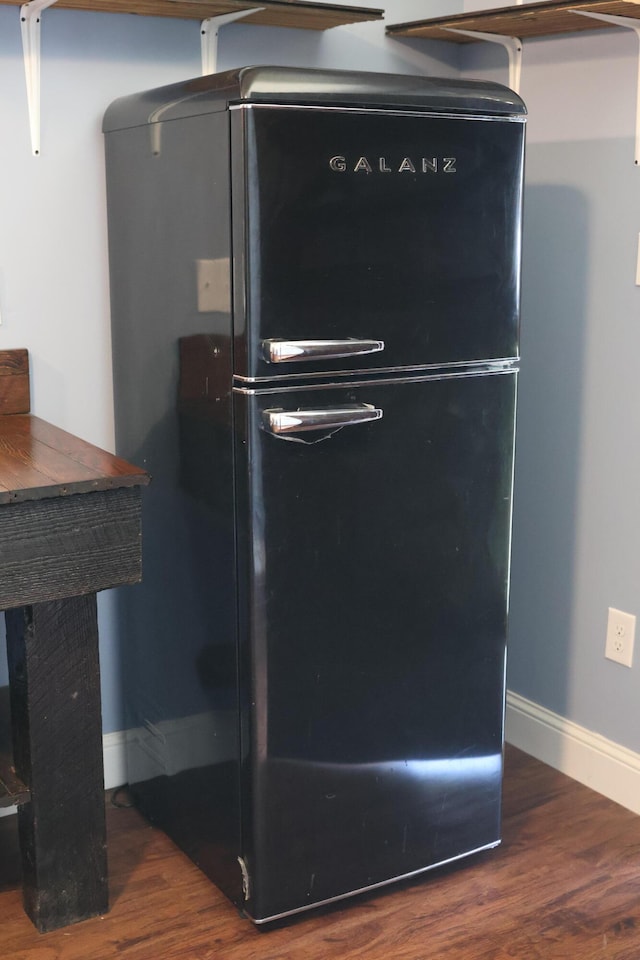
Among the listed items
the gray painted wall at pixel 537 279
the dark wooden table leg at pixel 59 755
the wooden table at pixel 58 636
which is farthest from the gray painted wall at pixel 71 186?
the dark wooden table leg at pixel 59 755

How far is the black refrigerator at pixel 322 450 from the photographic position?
178 centimetres

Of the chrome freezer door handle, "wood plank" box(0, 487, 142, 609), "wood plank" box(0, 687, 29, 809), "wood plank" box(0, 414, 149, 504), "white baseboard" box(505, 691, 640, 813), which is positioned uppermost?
the chrome freezer door handle

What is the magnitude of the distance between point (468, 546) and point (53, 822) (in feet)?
2.90

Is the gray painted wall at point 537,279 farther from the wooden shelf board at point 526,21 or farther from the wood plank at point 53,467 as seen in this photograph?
the wood plank at point 53,467

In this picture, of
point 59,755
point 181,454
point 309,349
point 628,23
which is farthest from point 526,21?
point 59,755

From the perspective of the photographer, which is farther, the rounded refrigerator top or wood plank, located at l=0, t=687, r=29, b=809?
wood plank, located at l=0, t=687, r=29, b=809

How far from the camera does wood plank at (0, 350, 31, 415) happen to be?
2.18 m

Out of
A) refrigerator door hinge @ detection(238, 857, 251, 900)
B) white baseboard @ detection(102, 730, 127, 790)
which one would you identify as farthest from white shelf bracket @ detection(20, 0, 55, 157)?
refrigerator door hinge @ detection(238, 857, 251, 900)

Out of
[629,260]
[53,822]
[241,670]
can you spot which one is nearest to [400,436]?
[241,670]

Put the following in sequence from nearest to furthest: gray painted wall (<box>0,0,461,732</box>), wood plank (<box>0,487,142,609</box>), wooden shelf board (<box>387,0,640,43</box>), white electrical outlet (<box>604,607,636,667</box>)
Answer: wood plank (<box>0,487,142,609</box>) → wooden shelf board (<box>387,0,640,43</box>) → gray painted wall (<box>0,0,461,732</box>) → white electrical outlet (<box>604,607,636,667</box>)

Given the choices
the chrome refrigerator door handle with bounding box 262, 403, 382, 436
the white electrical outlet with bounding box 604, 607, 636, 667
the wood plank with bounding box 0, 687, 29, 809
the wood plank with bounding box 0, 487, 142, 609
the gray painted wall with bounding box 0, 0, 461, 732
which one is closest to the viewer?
the wood plank with bounding box 0, 487, 142, 609

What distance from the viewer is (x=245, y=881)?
1982 mm

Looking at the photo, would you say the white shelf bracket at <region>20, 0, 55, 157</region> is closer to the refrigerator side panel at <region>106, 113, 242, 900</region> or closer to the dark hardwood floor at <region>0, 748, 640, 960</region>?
the refrigerator side panel at <region>106, 113, 242, 900</region>

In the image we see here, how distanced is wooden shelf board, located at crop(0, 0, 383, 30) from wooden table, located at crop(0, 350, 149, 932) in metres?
0.79
